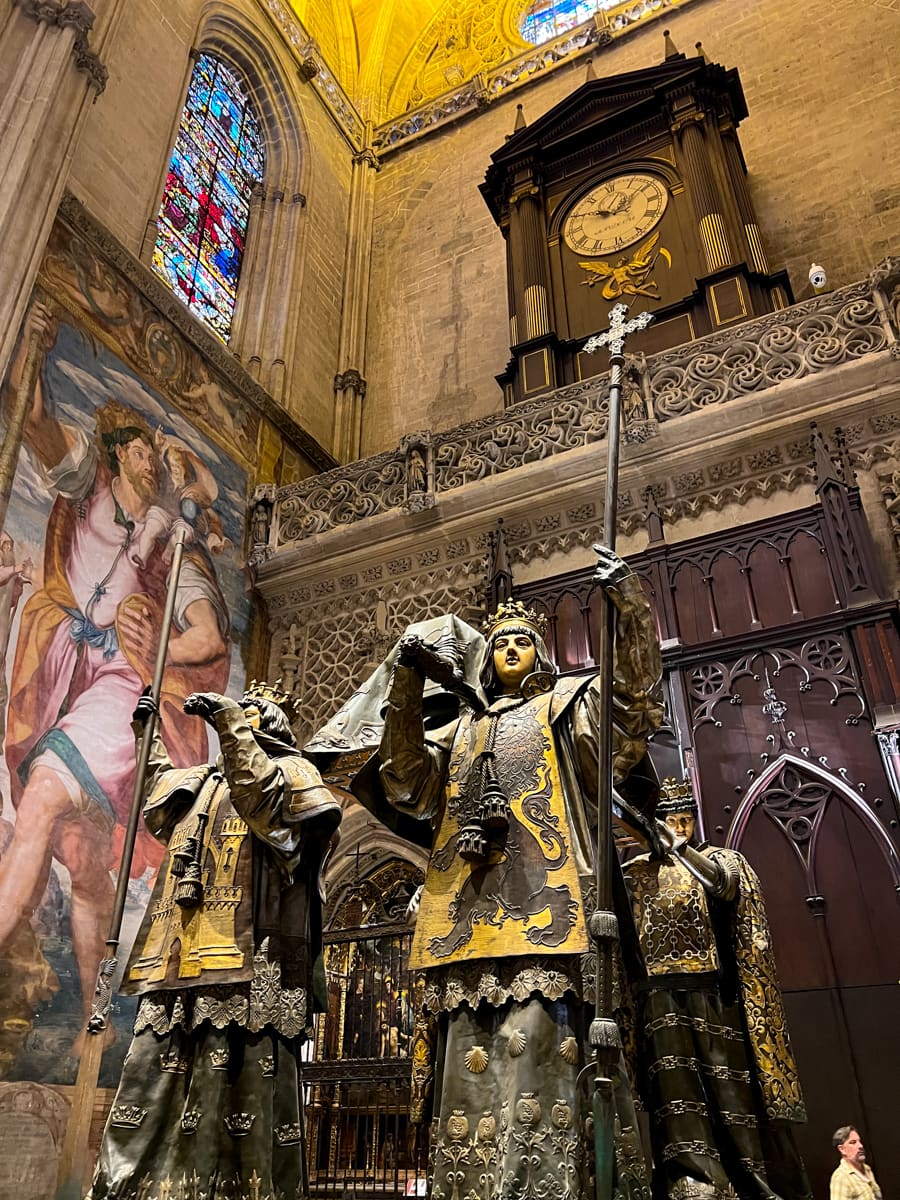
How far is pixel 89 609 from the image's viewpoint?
23.6 ft

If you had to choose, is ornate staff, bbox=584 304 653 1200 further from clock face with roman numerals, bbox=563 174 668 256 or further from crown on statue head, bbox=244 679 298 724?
clock face with roman numerals, bbox=563 174 668 256

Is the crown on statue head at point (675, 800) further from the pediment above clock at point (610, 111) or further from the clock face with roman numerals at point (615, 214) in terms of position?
the pediment above clock at point (610, 111)

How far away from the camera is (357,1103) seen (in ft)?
22.4

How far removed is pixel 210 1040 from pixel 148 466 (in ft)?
19.9

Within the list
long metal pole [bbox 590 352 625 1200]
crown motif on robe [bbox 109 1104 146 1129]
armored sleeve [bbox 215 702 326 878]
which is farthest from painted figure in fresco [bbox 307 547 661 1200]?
crown motif on robe [bbox 109 1104 146 1129]

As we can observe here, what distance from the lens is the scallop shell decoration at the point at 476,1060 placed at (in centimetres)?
239

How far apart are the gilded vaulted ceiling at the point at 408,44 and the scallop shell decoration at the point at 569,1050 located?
15.1m

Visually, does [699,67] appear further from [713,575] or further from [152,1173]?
[152,1173]

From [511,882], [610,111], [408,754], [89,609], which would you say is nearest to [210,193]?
[610,111]

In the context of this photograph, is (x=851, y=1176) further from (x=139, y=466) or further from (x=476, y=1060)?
(x=139, y=466)

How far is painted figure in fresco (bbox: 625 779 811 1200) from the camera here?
11.5 feet

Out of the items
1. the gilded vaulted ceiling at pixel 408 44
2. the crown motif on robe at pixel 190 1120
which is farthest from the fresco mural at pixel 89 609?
the gilded vaulted ceiling at pixel 408 44

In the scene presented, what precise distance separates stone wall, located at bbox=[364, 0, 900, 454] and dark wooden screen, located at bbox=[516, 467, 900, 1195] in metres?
4.45

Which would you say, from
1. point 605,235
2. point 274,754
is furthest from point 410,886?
point 605,235
